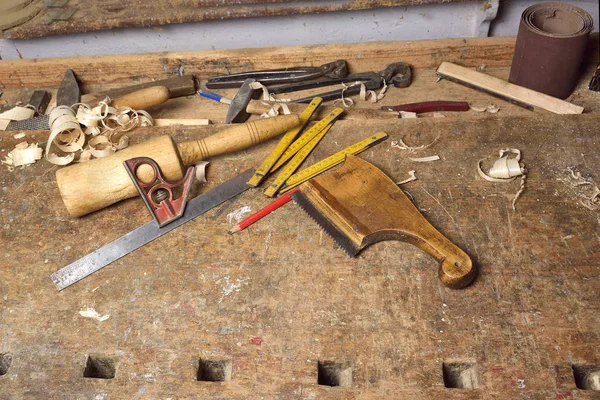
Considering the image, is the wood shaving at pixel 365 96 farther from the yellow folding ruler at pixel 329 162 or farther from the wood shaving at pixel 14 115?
the wood shaving at pixel 14 115

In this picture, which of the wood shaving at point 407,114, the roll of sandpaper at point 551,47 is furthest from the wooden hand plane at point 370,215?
the roll of sandpaper at point 551,47

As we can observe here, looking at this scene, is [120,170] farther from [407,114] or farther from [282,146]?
[407,114]

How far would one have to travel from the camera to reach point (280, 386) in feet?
4.21

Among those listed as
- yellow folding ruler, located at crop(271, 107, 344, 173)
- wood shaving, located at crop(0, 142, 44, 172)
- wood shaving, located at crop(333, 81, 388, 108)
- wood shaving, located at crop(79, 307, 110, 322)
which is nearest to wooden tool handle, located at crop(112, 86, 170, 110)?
wood shaving, located at crop(0, 142, 44, 172)

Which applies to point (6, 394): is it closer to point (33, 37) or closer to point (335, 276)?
point (335, 276)

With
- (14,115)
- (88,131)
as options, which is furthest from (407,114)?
(14,115)

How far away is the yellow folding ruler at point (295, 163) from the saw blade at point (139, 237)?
82 mm

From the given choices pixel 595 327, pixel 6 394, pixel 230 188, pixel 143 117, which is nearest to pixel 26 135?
pixel 143 117

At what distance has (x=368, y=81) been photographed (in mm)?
2082

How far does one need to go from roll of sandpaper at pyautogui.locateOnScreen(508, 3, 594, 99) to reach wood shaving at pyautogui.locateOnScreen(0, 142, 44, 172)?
1.67 m

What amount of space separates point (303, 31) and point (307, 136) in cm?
72

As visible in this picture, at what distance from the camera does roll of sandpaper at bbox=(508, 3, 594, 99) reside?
70.3 inches

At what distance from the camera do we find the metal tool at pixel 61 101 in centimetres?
195

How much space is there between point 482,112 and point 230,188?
96cm
